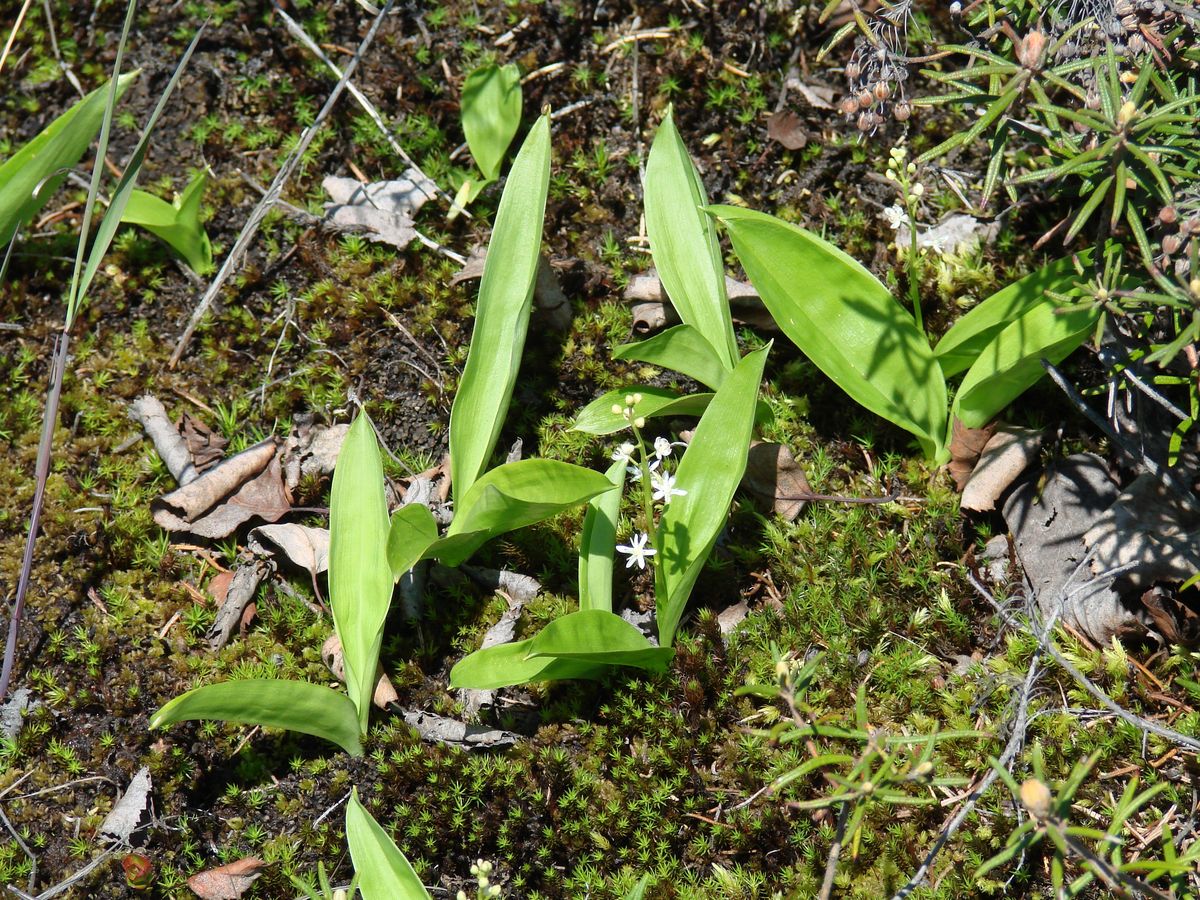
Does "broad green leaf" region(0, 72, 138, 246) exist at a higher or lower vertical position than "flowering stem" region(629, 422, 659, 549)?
higher

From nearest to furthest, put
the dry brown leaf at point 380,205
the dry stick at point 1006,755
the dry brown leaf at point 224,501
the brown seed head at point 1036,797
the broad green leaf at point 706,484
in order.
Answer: the brown seed head at point 1036,797
the dry stick at point 1006,755
the broad green leaf at point 706,484
the dry brown leaf at point 224,501
the dry brown leaf at point 380,205

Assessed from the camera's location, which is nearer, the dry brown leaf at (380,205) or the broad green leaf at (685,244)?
the broad green leaf at (685,244)

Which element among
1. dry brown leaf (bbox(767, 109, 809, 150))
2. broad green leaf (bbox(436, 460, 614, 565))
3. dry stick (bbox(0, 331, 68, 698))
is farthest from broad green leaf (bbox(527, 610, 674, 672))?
dry brown leaf (bbox(767, 109, 809, 150))

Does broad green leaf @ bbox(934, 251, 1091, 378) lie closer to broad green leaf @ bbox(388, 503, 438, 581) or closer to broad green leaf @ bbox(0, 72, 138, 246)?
broad green leaf @ bbox(388, 503, 438, 581)

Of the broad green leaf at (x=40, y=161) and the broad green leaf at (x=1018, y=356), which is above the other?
the broad green leaf at (x=40, y=161)

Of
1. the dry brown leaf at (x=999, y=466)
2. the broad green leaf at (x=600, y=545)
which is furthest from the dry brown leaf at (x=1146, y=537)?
the broad green leaf at (x=600, y=545)

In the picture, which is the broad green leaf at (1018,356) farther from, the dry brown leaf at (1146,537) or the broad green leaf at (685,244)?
the broad green leaf at (685,244)

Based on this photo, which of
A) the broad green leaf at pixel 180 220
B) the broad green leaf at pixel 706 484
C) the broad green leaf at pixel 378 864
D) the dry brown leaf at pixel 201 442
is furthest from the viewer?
the broad green leaf at pixel 180 220

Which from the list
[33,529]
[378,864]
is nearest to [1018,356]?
[378,864]
